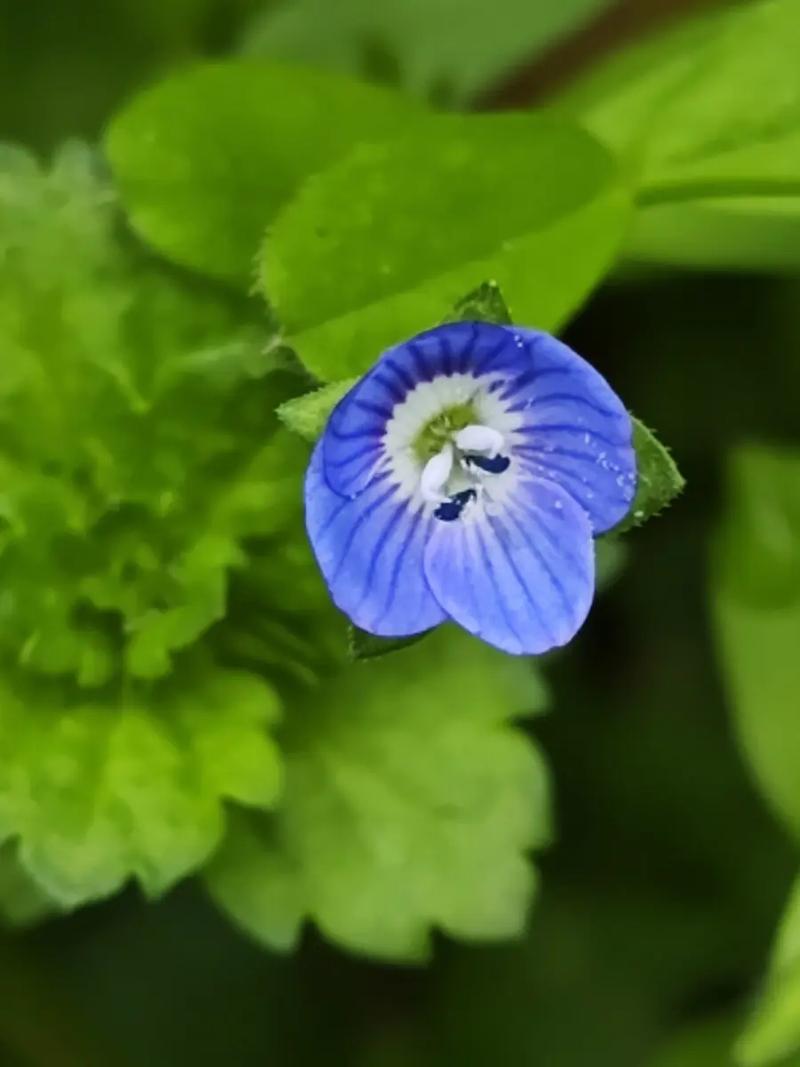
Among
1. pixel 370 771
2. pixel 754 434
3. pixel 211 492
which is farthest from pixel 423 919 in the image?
pixel 754 434

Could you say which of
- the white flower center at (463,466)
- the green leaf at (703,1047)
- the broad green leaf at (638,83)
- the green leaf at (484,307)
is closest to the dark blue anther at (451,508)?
the white flower center at (463,466)

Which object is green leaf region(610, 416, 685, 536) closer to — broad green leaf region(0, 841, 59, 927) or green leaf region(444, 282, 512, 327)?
green leaf region(444, 282, 512, 327)

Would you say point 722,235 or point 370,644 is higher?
point 722,235

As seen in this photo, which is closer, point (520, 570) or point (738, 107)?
point (520, 570)

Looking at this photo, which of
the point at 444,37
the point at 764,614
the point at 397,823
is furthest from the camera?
the point at 444,37

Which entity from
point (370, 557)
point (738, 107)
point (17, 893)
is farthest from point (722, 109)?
point (17, 893)

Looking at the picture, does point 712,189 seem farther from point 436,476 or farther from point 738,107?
point 436,476
